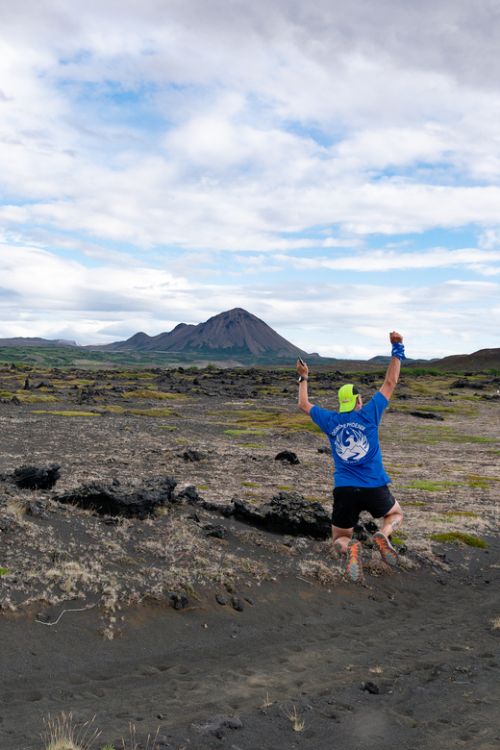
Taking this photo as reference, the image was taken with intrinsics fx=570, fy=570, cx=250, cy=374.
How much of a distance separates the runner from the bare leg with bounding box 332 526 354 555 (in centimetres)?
4

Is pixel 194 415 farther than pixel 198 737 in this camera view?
Yes

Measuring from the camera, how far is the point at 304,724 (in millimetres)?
9398

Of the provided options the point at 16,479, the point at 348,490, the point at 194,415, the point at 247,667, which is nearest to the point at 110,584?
the point at 247,667

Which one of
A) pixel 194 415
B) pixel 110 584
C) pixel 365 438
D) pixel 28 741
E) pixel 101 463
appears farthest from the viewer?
pixel 194 415

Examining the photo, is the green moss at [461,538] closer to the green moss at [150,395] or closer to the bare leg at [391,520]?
the bare leg at [391,520]

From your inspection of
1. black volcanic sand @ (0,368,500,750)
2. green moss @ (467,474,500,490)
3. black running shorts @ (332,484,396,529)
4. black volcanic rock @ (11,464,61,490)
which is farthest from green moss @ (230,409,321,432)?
black running shorts @ (332,484,396,529)

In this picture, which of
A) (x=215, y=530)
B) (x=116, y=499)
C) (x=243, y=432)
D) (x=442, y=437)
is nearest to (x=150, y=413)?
(x=243, y=432)

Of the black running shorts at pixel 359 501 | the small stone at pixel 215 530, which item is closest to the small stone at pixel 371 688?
the black running shorts at pixel 359 501

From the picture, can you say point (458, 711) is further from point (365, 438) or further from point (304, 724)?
point (365, 438)

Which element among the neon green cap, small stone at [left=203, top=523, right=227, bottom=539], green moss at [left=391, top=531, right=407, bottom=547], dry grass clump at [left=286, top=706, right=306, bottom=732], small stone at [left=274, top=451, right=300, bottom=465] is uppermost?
the neon green cap

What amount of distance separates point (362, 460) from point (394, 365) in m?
1.99

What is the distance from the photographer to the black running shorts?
1139cm

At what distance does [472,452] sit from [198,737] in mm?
51019

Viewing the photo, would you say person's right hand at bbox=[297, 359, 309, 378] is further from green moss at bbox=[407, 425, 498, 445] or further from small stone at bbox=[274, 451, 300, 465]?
green moss at bbox=[407, 425, 498, 445]
